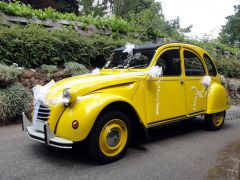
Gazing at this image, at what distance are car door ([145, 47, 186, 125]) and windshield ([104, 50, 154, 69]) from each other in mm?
224

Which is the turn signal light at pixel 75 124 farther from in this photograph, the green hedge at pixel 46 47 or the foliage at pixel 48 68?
the green hedge at pixel 46 47

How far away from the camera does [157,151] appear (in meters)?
5.40

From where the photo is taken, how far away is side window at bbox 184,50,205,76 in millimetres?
6436

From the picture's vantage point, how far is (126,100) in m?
4.91

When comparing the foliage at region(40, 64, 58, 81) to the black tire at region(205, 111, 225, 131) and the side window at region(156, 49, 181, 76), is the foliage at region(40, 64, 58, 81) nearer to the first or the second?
the side window at region(156, 49, 181, 76)

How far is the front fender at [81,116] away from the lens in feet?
14.3

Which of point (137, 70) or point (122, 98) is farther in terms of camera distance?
point (137, 70)

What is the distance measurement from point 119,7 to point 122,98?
18544mm

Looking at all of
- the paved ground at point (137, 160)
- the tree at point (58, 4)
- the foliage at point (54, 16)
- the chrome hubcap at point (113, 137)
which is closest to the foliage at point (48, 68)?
the paved ground at point (137, 160)

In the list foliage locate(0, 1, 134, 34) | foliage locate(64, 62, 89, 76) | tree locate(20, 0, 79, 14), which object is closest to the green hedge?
foliage locate(64, 62, 89, 76)

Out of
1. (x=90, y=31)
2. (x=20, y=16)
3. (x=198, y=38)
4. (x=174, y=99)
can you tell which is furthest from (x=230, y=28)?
(x=174, y=99)

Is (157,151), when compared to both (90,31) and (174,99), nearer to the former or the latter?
(174,99)

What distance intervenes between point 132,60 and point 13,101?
292 centimetres

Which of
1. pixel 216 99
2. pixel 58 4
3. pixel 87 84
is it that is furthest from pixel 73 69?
pixel 58 4
